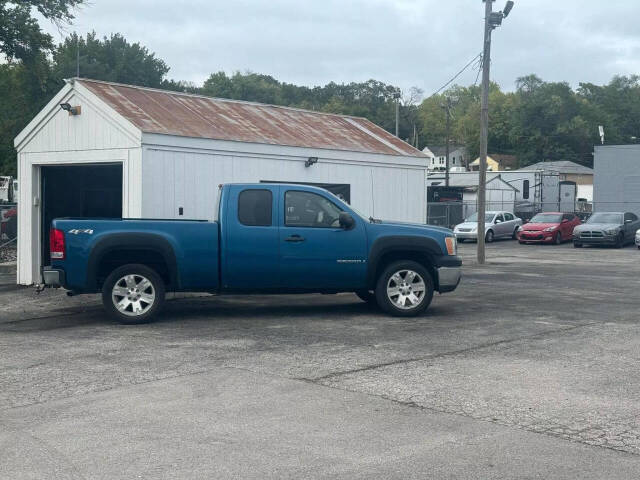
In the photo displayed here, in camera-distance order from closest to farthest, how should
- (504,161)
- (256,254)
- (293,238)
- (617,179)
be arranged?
1. (256,254)
2. (293,238)
3. (617,179)
4. (504,161)

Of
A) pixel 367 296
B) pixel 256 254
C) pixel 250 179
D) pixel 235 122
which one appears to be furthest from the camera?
pixel 235 122

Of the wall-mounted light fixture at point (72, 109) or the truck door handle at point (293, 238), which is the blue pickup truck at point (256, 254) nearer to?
the truck door handle at point (293, 238)

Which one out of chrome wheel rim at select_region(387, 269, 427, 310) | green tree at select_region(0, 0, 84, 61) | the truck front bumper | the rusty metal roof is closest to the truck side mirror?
chrome wheel rim at select_region(387, 269, 427, 310)

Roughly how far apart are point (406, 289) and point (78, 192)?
8106 mm

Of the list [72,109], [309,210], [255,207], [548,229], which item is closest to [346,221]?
[309,210]

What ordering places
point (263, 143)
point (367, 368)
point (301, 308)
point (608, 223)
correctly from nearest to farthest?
point (367, 368)
point (301, 308)
point (263, 143)
point (608, 223)

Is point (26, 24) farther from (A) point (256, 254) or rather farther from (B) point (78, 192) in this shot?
(A) point (256, 254)

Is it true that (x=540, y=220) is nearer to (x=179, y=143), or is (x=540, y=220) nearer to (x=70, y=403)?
(x=179, y=143)

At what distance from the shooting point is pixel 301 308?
45.9 ft

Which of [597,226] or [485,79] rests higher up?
[485,79]

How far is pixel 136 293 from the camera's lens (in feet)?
39.3

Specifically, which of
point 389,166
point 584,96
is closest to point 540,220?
point 389,166

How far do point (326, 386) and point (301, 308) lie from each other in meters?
5.93

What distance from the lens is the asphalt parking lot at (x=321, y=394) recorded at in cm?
582
